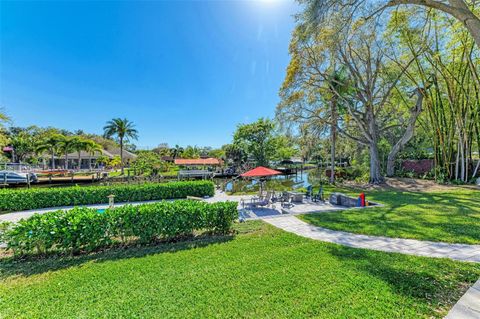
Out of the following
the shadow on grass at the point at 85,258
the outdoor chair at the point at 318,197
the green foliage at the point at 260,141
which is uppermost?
the green foliage at the point at 260,141

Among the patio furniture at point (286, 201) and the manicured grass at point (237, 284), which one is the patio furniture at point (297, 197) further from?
the manicured grass at point (237, 284)

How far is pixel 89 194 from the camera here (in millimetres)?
11367

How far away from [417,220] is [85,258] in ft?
32.8

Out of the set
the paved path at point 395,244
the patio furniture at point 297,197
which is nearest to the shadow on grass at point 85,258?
the paved path at point 395,244

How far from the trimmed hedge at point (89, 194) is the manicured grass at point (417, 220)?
25.4 ft

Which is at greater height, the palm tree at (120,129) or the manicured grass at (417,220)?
the palm tree at (120,129)

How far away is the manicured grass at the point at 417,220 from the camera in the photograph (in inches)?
230

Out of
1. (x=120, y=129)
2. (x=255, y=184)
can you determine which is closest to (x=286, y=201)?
(x=255, y=184)

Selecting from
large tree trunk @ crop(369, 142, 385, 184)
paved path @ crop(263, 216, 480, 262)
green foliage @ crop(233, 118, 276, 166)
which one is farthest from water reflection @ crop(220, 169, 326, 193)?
green foliage @ crop(233, 118, 276, 166)

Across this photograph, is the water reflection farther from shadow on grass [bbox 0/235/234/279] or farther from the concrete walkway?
shadow on grass [bbox 0/235/234/279]

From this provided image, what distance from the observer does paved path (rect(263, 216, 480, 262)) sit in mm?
4645

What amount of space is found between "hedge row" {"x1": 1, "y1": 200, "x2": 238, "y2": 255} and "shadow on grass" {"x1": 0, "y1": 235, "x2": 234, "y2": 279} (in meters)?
0.22

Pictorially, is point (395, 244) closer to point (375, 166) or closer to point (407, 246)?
point (407, 246)

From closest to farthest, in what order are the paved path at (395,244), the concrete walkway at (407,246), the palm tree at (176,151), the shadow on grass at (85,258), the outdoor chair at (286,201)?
1. the concrete walkway at (407,246)
2. the shadow on grass at (85,258)
3. the paved path at (395,244)
4. the outdoor chair at (286,201)
5. the palm tree at (176,151)
